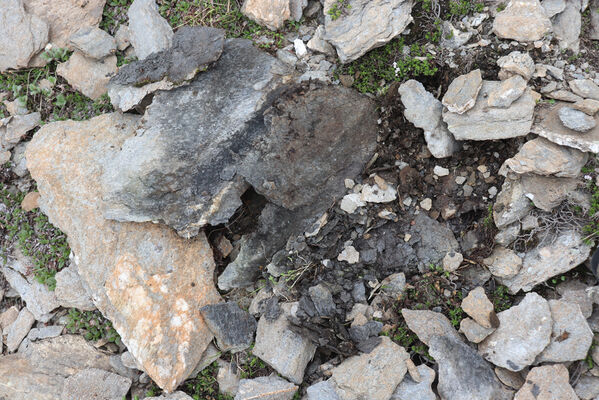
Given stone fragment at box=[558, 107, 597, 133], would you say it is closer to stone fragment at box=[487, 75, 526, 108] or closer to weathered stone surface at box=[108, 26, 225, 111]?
stone fragment at box=[487, 75, 526, 108]

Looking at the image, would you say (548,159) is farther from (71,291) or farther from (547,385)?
(71,291)

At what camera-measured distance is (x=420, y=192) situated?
161 inches

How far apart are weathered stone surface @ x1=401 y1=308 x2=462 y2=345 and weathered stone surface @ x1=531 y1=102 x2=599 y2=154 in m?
1.50

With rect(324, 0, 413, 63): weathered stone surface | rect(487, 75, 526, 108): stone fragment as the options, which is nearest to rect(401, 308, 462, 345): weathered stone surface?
rect(487, 75, 526, 108): stone fragment

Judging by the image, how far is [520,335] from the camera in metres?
3.53

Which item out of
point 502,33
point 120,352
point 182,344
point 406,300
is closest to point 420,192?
point 406,300

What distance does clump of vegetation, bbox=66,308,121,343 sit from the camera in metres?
4.45

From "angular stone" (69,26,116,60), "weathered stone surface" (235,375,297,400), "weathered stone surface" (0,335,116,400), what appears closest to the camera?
"weathered stone surface" (235,375,297,400)

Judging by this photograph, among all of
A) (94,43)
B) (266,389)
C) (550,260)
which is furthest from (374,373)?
(94,43)

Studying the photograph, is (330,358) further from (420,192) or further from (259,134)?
(259,134)

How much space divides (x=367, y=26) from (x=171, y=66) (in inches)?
65.3

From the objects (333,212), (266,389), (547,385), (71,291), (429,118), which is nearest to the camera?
(547,385)

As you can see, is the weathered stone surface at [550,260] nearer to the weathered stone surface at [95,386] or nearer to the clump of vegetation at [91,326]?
the weathered stone surface at [95,386]

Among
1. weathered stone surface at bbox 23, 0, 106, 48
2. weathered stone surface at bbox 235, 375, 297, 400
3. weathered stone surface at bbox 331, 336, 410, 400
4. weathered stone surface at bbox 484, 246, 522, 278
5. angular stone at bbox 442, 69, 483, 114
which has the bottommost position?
weathered stone surface at bbox 235, 375, 297, 400
